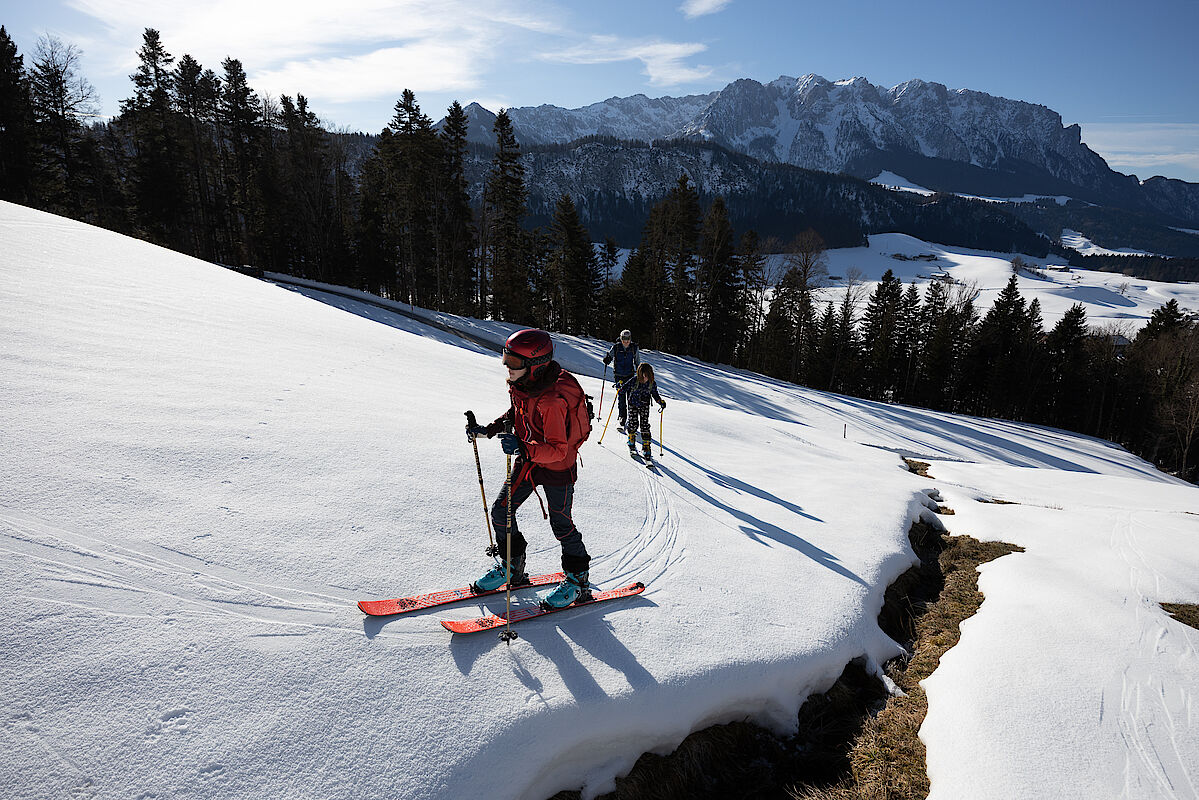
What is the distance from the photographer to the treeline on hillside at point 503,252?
34219 mm

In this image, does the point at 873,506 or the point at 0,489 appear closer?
the point at 0,489

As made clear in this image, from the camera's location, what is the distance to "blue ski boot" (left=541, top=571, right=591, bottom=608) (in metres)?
4.86

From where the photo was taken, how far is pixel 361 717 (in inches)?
134

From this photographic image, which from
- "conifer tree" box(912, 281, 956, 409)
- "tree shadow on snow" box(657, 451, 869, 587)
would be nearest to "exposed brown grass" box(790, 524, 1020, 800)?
"tree shadow on snow" box(657, 451, 869, 587)

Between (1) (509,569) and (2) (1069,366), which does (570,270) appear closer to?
(1) (509,569)

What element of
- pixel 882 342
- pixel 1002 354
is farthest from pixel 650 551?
pixel 1002 354

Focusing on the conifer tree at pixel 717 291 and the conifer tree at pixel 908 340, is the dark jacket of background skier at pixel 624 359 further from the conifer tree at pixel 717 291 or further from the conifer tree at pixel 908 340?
the conifer tree at pixel 908 340

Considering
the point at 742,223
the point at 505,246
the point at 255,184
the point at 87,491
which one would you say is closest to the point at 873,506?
the point at 87,491

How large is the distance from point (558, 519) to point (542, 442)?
0.82 meters

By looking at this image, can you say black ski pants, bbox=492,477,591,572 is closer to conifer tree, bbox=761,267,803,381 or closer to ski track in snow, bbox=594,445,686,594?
ski track in snow, bbox=594,445,686,594

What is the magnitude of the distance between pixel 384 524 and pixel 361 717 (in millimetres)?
2287

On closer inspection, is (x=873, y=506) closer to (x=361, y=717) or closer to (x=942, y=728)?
(x=942, y=728)

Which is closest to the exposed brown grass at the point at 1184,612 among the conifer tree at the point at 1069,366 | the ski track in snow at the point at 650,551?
the ski track in snow at the point at 650,551

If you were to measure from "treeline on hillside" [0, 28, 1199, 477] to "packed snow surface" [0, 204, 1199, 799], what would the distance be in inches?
1236
